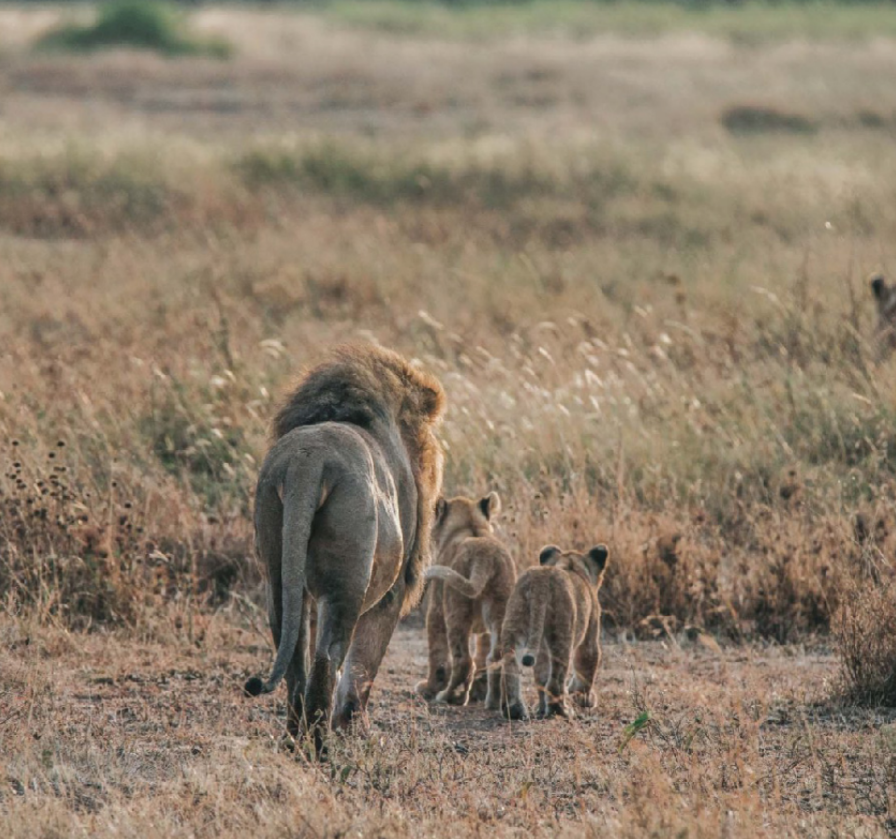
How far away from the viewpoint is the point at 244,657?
7.04 meters

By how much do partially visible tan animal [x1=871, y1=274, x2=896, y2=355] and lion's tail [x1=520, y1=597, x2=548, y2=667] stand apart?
18.3ft

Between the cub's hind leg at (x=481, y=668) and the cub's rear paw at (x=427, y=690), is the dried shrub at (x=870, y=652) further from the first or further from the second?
the cub's rear paw at (x=427, y=690)

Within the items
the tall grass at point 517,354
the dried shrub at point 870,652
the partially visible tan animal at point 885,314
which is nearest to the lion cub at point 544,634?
the dried shrub at point 870,652

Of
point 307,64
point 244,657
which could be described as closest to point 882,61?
point 307,64

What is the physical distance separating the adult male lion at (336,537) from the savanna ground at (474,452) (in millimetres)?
294

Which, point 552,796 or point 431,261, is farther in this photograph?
point 431,261

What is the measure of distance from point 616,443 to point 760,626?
1794 millimetres

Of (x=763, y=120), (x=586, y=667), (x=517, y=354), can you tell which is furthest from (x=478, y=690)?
(x=763, y=120)

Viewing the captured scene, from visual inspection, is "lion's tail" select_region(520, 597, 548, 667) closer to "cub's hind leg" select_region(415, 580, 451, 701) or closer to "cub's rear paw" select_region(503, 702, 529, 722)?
"cub's rear paw" select_region(503, 702, 529, 722)

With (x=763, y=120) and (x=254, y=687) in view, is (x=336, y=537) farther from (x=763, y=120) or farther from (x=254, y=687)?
(x=763, y=120)

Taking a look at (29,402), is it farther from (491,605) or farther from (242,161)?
(242,161)

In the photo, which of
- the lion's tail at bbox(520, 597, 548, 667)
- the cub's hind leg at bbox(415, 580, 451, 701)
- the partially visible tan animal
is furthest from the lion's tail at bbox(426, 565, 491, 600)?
the partially visible tan animal

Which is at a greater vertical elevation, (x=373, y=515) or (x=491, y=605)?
(x=373, y=515)

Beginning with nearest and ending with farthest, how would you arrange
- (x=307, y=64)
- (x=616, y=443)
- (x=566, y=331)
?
(x=616, y=443)
(x=566, y=331)
(x=307, y=64)
